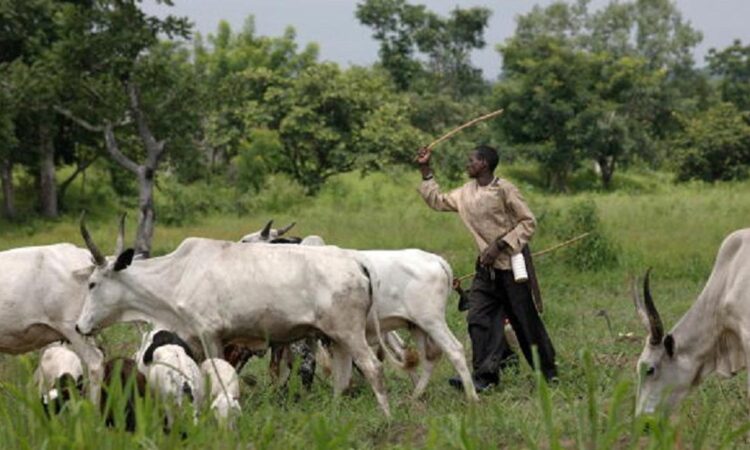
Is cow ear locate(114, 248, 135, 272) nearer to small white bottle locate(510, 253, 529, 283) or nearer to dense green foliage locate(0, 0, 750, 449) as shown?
dense green foliage locate(0, 0, 750, 449)

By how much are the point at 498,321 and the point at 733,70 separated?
4288 cm

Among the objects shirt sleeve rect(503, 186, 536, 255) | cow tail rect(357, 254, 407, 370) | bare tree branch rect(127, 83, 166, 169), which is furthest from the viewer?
bare tree branch rect(127, 83, 166, 169)

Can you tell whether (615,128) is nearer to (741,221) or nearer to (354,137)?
(354,137)

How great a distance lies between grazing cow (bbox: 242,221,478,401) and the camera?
25.3ft

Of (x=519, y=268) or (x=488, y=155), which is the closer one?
(x=519, y=268)

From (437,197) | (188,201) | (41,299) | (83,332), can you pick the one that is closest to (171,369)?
(83,332)

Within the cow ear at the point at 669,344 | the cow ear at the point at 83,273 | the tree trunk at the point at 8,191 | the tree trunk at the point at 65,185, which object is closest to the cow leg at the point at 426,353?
the cow ear at the point at 669,344

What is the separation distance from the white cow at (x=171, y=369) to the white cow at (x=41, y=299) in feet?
3.91

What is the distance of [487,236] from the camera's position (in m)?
7.70

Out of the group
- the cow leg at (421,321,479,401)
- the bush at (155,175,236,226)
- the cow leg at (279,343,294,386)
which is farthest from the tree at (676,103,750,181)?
the cow leg at (279,343,294,386)

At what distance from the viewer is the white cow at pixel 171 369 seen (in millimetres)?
5352

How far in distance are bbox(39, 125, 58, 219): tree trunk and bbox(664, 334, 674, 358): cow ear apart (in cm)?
1913

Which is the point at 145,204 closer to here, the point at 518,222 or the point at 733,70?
the point at 518,222

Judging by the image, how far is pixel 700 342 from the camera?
6098mm
